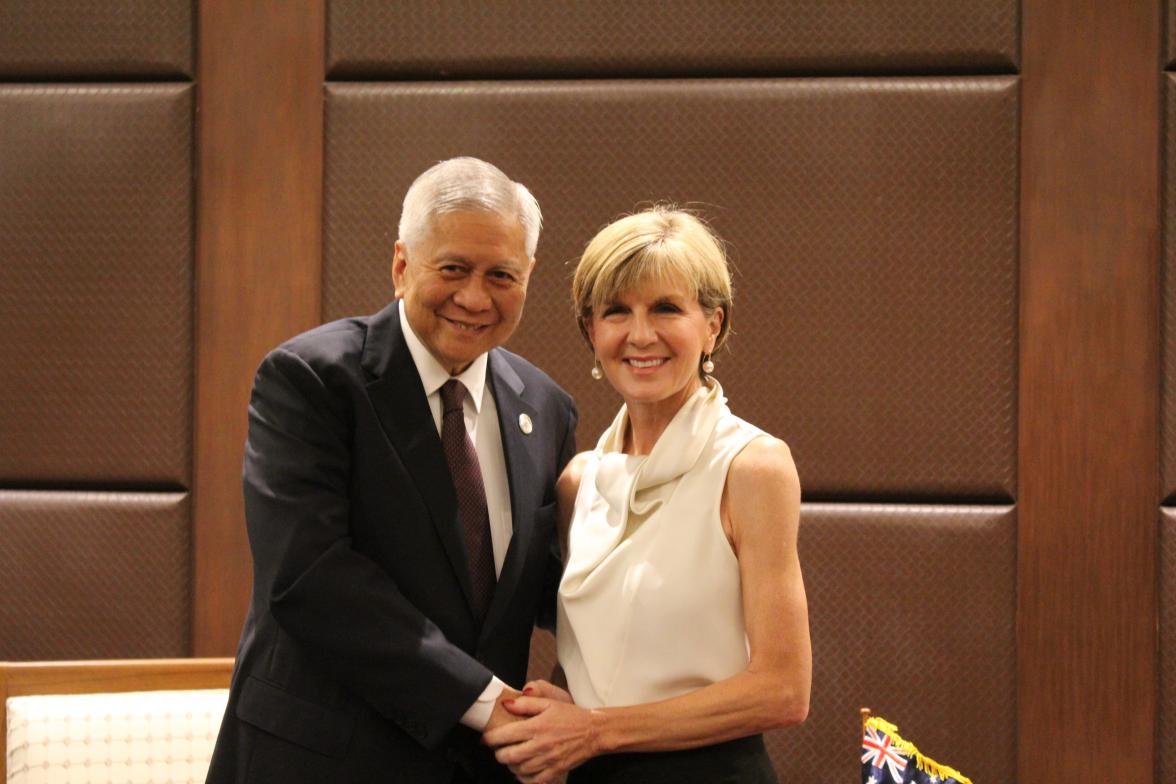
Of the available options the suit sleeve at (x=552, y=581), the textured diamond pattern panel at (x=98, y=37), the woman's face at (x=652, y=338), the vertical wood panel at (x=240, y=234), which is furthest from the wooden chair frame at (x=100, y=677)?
the textured diamond pattern panel at (x=98, y=37)

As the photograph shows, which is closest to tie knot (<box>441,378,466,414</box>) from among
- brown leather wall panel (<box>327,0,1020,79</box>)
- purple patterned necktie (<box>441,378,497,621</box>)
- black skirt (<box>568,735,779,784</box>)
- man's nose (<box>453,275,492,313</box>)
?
purple patterned necktie (<box>441,378,497,621</box>)

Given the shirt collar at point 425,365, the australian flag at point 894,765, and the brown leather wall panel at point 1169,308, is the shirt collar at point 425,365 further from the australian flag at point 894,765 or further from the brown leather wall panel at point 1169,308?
the brown leather wall panel at point 1169,308

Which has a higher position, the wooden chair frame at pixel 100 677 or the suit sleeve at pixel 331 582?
the suit sleeve at pixel 331 582

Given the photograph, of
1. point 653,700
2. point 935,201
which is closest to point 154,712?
point 653,700

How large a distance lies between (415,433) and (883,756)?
87 centimetres

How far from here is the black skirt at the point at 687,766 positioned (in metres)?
1.59

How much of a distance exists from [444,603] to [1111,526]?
1.64m

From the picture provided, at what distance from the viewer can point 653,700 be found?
1596 millimetres

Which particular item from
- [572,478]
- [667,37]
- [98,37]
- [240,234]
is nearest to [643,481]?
[572,478]

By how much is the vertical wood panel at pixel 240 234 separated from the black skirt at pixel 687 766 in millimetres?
1360

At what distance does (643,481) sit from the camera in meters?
1.66

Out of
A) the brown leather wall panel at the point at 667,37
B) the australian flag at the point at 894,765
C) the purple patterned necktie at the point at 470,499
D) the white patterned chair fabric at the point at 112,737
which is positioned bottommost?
the white patterned chair fabric at the point at 112,737

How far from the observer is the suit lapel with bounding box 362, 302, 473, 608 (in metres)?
1.63

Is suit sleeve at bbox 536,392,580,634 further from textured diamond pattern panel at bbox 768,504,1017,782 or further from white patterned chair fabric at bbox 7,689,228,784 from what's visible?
textured diamond pattern panel at bbox 768,504,1017,782
